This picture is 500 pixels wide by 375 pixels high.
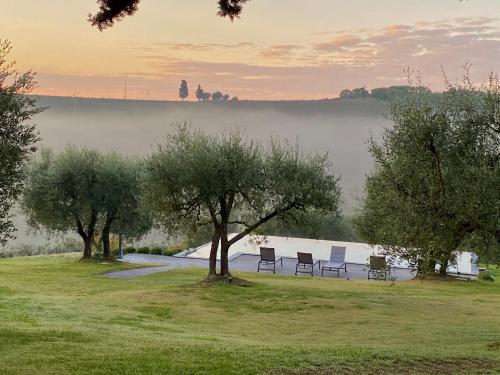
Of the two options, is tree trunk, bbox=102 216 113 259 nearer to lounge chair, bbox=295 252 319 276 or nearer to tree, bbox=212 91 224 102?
lounge chair, bbox=295 252 319 276

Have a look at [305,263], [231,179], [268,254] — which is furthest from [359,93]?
[231,179]

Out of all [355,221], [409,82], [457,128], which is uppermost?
[409,82]

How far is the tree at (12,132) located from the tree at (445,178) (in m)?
8.80

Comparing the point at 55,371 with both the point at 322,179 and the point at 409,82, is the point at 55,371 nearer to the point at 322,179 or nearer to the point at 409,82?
the point at 409,82

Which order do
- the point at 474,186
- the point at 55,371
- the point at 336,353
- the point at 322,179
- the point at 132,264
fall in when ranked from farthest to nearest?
the point at 132,264
the point at 322,179
the point at 474,186
the point at 336,353
the point at 55,371

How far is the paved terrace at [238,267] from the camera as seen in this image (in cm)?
2880

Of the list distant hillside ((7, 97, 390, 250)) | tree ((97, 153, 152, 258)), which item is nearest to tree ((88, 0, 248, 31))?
tree ((97, 153, 152, 258))

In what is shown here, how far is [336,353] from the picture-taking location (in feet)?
33.3

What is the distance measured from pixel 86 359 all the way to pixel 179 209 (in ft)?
44.5

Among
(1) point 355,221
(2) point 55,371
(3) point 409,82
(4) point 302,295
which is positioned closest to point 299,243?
(1) point 355,221

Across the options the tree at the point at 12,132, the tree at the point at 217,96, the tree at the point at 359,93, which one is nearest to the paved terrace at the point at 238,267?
the tree at the point at 12,132

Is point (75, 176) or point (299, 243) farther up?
point (75, 176)

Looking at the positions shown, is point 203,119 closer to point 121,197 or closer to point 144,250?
point 144,250

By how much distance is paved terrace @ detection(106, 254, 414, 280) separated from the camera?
28797mm
